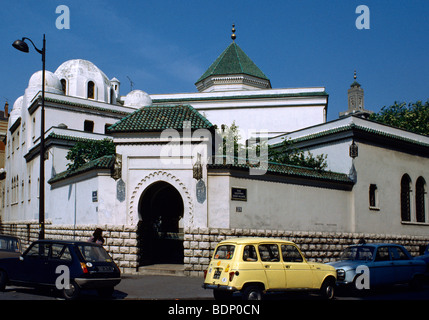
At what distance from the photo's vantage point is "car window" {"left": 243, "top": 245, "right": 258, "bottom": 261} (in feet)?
36.9

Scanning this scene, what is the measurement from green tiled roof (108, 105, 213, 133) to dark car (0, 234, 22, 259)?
205 inches

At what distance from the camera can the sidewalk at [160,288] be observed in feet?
41.6

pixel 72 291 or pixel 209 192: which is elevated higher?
pixel 209 192

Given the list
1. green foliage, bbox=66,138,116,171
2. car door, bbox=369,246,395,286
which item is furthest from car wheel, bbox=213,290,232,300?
green foliage, bbox=66,138,116,171

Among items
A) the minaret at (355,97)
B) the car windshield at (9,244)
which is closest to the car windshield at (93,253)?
the car windshield at (9,244)

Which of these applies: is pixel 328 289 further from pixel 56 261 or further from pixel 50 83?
pixel 50 83

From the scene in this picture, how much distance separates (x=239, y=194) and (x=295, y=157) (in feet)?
25.2

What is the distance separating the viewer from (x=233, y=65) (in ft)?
140

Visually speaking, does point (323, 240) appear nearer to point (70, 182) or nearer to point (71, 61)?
point (70, 182)

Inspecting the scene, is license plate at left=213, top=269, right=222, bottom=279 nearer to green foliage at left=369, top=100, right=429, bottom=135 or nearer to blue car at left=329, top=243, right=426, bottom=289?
blue car at left=329, top=243, right=426, bottom=289

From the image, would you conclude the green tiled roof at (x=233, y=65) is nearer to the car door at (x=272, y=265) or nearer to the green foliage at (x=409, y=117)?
the green foliage at (x=409, y=117)

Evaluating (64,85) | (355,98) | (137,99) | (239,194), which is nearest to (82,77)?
(64,85)
